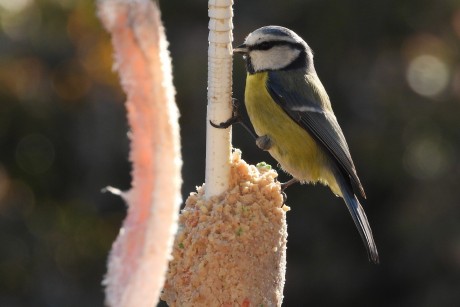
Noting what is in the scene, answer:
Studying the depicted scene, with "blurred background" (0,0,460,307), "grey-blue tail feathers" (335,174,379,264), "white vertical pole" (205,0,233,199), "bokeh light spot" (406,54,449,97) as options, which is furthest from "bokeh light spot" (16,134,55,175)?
"white vertical pole" (205,0,233,199)

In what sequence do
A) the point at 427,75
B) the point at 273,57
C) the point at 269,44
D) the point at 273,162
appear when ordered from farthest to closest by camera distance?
the point at 427,75
the point at 273,162
the point at 273,57
the point at 269,44

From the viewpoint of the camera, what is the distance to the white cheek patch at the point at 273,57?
278 cm

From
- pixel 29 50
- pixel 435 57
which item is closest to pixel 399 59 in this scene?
pixel 435 57

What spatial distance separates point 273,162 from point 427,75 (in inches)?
47.0

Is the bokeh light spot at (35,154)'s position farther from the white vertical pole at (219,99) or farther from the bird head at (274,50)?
the white vertical pole at (219,99)

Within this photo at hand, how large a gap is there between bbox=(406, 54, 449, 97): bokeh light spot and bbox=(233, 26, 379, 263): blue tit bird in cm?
268

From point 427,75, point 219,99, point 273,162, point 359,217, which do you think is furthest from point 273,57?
point 427,75

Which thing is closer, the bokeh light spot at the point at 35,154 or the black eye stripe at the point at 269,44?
the black eye stripe at the point at 269,44

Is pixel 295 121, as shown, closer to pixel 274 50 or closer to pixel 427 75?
pixel 274 50

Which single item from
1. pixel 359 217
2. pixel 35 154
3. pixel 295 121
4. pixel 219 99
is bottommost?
pixel 35 154

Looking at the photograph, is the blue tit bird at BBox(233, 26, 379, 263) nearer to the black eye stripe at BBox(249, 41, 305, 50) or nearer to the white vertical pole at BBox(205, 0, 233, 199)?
the black eye stripe at BBox(249, 41, 305, 50)

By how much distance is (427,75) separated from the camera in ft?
18.2

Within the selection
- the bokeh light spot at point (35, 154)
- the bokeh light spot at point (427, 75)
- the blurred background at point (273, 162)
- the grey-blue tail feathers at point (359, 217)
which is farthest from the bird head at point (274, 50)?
the bokeh light spot at point (35, 154)

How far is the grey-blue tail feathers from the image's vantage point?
102 inches
